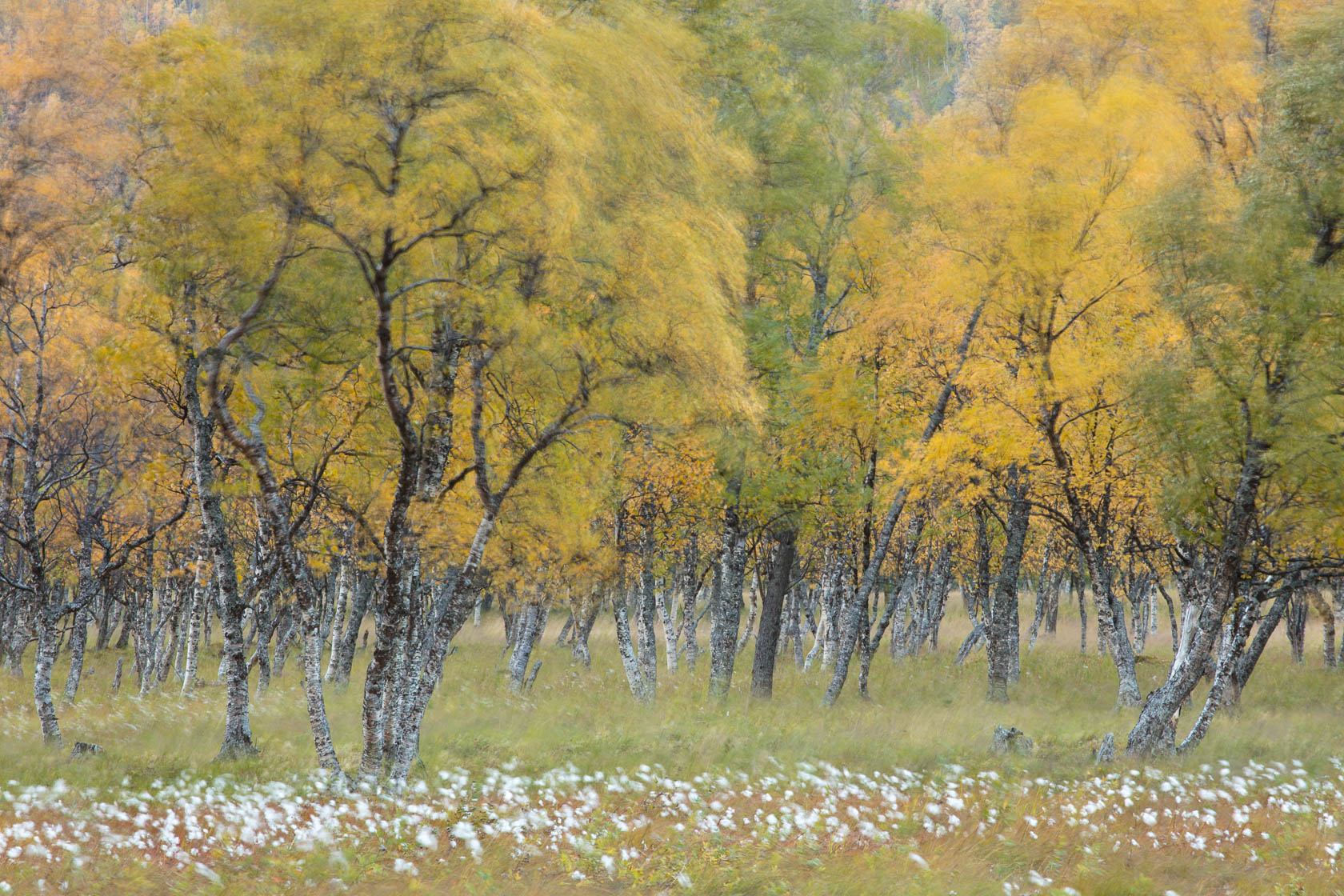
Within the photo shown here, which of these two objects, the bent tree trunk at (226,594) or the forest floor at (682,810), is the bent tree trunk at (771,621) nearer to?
the forest floor at (682,810)

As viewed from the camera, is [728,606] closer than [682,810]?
No

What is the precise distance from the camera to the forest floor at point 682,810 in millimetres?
8578

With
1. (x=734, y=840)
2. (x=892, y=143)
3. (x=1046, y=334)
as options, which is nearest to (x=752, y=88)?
(x=892, y=143)

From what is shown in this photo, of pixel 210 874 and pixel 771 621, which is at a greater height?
pixel 771 621

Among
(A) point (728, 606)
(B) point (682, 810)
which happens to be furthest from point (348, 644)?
(B) point (682, 810)

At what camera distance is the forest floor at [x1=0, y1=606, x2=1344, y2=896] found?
8578mm

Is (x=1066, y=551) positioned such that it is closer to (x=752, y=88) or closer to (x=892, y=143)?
(x=892, y=143)

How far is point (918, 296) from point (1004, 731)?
9405mm

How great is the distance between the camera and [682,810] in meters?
10.8

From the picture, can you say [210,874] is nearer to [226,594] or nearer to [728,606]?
[226,594]

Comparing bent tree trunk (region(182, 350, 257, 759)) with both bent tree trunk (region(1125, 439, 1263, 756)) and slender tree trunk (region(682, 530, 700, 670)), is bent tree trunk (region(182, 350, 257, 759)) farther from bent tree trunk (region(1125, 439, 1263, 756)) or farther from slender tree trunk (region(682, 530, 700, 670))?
slender tree trunk (region(682, 530, 700, 670))

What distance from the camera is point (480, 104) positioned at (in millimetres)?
9906

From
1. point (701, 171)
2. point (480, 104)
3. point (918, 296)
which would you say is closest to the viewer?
point (480, 104)

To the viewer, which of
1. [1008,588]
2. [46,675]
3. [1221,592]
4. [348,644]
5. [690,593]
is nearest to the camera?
[1221,592]
